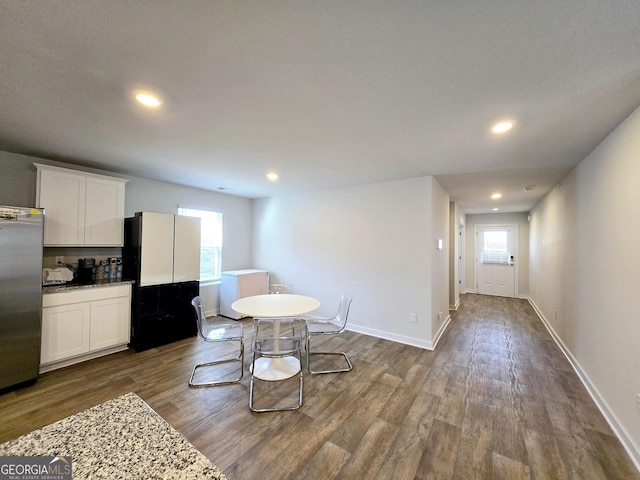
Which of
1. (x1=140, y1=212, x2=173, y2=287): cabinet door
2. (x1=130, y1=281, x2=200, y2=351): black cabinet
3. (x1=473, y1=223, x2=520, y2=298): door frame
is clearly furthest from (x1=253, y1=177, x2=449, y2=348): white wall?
(x1=473, y1=223, x2=520, y2=298): door frame

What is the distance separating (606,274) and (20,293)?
5.45 metres

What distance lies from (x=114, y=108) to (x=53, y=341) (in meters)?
2.65

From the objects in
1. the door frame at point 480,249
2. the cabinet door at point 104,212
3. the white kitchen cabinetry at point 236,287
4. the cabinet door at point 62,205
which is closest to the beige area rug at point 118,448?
the cabinet door at point 62,205

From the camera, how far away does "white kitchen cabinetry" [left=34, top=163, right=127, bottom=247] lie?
2.90 meters

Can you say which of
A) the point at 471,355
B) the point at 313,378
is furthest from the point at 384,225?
the point at 313,378

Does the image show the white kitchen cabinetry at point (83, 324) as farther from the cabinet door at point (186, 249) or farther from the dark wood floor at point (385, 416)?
the cabinet door at point (186, 249)

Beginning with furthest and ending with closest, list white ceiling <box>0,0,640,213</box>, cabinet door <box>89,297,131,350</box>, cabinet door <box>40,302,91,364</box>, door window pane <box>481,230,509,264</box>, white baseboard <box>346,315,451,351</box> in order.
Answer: door window pane <box>481,230,509,264</box>, white baseboard <box>346,315,451,351</box>, cabinet door <box>89,297,131,350</box>, cabinet door <box>40,302,91,364</box>, white ceiling <box>0,0,640,213</box>

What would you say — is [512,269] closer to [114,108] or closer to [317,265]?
[317,265]

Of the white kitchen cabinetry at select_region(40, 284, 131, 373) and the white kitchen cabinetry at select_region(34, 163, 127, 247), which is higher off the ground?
the white kitchen cabinetry at select_region(34, 163, 127, 247)

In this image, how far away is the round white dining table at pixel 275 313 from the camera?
2615mm

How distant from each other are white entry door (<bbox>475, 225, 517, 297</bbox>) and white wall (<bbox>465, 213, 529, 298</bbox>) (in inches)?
4.5

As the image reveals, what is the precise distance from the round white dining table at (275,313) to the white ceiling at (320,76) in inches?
66.8

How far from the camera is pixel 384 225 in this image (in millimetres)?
3994

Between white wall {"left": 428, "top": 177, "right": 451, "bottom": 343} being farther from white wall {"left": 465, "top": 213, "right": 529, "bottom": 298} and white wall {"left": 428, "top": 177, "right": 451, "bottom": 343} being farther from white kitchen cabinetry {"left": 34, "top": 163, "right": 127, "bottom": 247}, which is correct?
white kitchen cabinetry {"left": 34, "top": 163, "right": 127, "bottom": 247}
